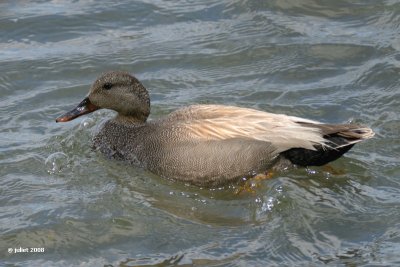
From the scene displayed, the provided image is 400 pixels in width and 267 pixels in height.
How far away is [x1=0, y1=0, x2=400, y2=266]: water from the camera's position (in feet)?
23.0

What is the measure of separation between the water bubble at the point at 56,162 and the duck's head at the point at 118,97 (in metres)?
0.36

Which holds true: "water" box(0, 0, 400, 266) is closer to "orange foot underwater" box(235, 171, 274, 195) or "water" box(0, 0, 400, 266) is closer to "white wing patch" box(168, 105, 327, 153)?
"orange foot underwater" box(235, 171, 274, 195)

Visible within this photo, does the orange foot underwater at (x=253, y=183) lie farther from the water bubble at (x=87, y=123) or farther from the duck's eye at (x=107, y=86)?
the water bubble at (x=87, y=123)

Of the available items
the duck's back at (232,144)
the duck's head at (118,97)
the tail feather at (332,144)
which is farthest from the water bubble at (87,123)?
the tail feather at (332,144)

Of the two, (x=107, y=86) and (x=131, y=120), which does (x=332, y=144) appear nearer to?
(x=131, y=120)

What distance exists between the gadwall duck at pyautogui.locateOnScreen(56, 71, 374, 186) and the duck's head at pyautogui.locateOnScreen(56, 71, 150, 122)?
1.25ft

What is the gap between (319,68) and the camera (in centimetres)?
1052

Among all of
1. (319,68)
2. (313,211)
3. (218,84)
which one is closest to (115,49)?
(218,84)

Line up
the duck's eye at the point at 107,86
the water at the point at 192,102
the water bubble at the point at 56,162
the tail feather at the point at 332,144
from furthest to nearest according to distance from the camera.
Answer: the duck's eye at the point at 107,86 → the water bubble at the point at 56,162 → the tail feather at the point at 332,144 → the water at the point at 192,102

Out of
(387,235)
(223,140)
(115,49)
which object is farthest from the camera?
(115,49)

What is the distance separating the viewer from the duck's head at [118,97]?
29.0ft

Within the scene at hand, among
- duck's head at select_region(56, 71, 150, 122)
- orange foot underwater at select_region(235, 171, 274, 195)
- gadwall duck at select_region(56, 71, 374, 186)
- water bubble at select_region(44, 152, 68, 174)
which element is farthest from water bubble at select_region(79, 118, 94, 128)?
orange foot underwater at select_region(235, 171, 274, 195)

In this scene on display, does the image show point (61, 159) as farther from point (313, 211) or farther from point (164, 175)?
point (313, 211)

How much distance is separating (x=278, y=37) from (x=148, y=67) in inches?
66.0
